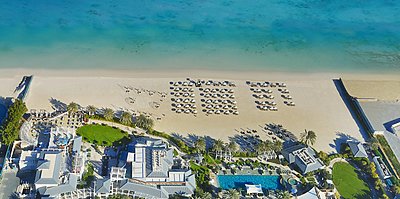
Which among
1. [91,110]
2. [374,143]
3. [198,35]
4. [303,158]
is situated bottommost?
[303,158]

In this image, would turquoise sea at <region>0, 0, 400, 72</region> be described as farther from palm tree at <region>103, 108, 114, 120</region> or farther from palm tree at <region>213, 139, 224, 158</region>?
palm tree at <region>213, 139, 224, 158</region>

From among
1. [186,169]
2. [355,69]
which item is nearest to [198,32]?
[355,69]

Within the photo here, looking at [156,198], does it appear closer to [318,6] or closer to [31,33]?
[31,33]

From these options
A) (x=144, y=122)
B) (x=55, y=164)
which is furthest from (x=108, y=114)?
(x=55, y=164)

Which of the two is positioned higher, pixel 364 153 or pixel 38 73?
pixel 38 73

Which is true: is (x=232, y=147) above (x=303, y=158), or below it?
above

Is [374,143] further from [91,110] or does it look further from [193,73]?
[91,110]

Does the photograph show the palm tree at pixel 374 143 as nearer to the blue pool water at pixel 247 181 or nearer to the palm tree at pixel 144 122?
the blue pool water at pixel 247 181
